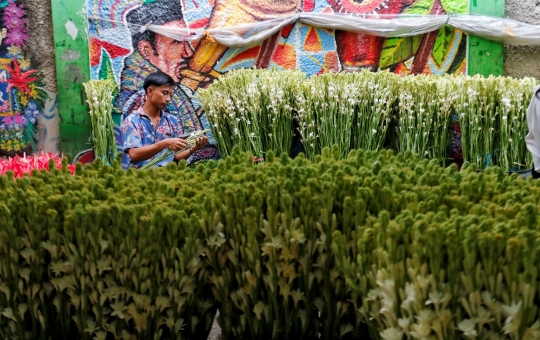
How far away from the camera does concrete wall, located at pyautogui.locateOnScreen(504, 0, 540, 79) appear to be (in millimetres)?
8211

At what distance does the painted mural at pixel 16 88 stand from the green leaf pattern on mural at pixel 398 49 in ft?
12.8

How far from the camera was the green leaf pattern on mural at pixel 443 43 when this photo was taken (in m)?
8.47

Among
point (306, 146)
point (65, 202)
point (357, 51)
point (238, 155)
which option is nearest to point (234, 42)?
point (357, 51)

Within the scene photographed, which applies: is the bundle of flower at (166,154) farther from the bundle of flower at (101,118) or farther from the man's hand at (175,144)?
the bundle of flower at (101,118)

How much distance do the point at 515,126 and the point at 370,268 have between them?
177 inches

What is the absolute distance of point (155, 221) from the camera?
242cm

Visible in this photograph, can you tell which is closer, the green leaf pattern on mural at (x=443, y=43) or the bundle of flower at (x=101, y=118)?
the bundle of flower at (x=101, y=118)

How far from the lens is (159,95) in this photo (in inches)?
282

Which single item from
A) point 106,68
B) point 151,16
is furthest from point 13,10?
point 151,16

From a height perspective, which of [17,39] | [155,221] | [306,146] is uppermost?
[17,39]

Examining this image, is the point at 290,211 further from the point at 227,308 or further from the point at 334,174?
the point at 227,308

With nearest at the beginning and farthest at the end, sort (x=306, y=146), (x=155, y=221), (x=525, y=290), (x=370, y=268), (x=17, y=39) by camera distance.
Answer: (x=525, y=290)
(x=370, y=268)
(x=155, y=221)
(x=306, y=146)
(x=17, y=39)

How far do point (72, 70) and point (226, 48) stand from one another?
1762 mm

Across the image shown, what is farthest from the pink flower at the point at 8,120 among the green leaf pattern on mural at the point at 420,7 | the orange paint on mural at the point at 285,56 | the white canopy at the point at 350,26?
the green leaf pattern on mural at the point at 420,7
